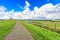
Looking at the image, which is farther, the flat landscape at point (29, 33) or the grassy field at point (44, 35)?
the grassy field at point (44, 35)

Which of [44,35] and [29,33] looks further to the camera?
[29,33]

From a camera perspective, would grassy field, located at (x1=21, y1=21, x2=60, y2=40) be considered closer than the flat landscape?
No
